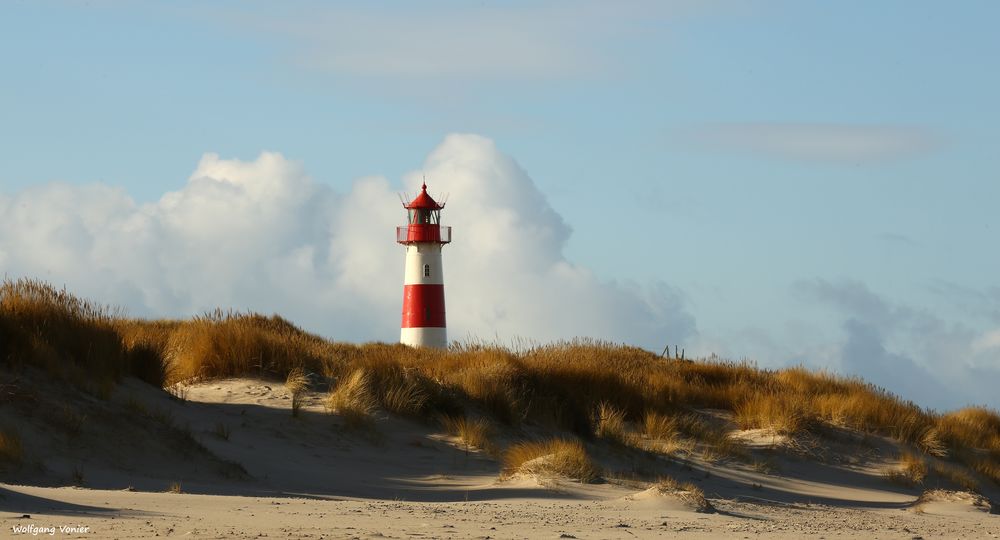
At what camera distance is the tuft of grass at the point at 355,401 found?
51.4 ft

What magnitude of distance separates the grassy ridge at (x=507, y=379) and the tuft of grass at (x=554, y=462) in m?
2.16

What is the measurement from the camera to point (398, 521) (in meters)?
9.77

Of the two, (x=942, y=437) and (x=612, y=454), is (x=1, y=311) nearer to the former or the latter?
(x=612, y=454)

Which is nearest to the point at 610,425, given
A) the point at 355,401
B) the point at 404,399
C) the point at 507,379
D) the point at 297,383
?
the point at 507,379

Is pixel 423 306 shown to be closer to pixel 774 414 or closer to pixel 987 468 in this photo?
pixel 774 414

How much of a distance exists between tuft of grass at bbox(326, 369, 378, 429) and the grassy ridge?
0.02 meters

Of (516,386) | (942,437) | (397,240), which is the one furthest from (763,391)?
(397,240)

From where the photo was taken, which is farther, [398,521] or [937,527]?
[937,527]

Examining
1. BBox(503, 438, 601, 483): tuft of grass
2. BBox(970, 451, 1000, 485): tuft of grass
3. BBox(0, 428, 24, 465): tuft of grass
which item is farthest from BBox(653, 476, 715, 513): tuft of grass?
BBox(970, 451, 1000, 485): tuft of grass

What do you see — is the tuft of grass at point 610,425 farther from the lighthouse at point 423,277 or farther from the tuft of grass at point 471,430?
the lighthouse at point 423,277

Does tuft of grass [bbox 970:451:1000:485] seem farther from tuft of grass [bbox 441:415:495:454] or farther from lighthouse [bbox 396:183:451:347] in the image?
lighthouse [bbox 396:183:451:347]

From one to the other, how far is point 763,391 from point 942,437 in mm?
3032

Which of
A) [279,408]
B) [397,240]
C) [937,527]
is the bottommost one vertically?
[937,527]

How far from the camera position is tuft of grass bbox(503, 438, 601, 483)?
546 inches
